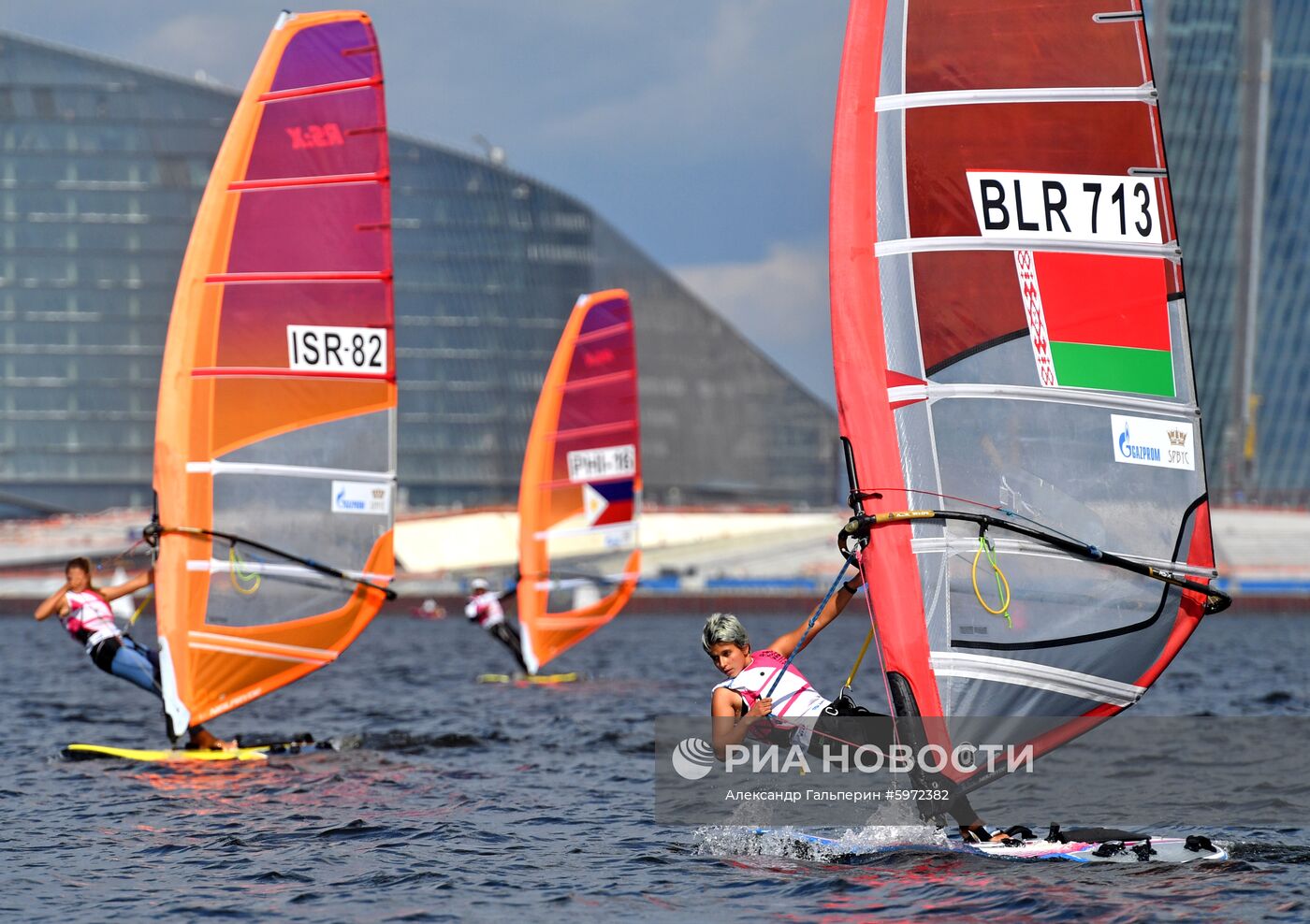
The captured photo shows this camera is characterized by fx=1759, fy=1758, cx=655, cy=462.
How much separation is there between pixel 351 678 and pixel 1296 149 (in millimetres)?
92166

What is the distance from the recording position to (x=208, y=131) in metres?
103

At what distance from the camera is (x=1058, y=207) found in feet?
31.5

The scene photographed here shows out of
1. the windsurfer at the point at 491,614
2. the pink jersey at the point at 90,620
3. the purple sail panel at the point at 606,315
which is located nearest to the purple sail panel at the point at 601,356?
the purple sail panel at the point at 606,315

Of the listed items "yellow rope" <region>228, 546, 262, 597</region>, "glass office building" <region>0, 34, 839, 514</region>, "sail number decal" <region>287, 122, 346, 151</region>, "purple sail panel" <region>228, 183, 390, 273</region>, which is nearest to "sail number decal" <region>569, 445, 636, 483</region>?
"purple sail panel" <region>228, 183, 390, 273</region>

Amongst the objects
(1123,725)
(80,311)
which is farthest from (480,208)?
(1123,725)

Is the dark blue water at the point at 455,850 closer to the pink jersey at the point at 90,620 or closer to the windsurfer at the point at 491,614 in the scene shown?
the pink jersey at the point at 90,620

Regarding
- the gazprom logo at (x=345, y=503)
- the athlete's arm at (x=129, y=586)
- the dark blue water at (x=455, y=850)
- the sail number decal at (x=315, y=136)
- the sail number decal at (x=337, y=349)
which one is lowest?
the dark blue water at (x=455, y=850)

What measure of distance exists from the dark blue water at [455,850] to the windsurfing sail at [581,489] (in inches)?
203

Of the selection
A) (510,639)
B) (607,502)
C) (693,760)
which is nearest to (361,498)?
(693,760)

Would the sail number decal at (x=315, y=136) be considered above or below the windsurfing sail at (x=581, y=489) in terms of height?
above

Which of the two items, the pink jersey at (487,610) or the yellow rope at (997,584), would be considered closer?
the yellow rope at (997,584)

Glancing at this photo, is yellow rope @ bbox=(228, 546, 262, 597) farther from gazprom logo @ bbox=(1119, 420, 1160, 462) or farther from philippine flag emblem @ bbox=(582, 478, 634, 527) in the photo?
philippine flag emblem @ bbox=(582, 478, 634, 527)

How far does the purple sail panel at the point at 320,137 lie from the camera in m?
14.9

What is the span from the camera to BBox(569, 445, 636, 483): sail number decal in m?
26.0
